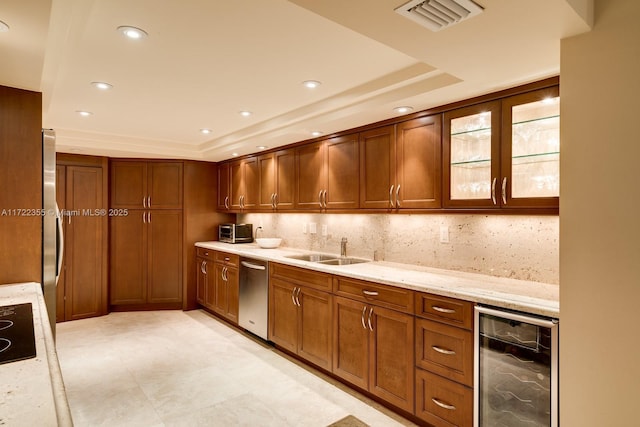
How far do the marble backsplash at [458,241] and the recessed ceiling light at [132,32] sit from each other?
2.43 m

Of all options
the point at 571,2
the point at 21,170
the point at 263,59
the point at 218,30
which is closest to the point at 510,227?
the point at 571,2

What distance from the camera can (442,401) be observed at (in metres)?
2.33

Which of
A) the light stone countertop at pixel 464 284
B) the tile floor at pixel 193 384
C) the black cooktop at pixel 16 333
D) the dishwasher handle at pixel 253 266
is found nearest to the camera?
the black cooktop at pixel 16 333

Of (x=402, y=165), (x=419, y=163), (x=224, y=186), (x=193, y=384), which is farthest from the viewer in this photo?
A: (x=224, y=186)

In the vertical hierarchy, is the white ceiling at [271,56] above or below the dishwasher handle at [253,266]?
above

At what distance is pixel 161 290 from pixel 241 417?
3.43 metres

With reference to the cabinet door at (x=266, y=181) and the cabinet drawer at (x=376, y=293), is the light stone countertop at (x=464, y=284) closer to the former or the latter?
the cabinet drawer at (x=376, y=293)

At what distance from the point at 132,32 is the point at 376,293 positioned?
2247 mm

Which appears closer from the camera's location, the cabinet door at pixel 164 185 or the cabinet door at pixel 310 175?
the cabinet door at pixel 310 175

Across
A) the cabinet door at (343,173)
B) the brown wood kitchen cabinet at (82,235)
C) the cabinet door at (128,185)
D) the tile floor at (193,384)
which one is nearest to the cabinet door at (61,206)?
the brown wood kitchen cabinet at (82,235)

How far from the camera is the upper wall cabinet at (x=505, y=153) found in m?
2.19

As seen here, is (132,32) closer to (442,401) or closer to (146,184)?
(442,401)

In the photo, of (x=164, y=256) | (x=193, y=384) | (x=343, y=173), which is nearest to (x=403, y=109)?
(x=343, y=173)

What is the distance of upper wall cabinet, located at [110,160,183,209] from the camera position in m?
5.35
